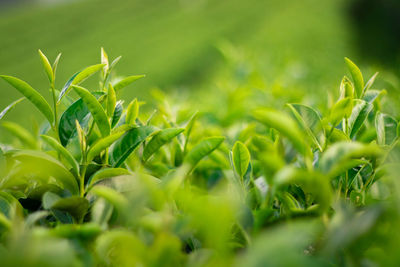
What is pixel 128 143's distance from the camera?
67 centimetres

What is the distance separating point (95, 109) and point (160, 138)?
0.15 m

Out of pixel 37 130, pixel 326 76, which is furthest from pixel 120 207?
pixel 326 76

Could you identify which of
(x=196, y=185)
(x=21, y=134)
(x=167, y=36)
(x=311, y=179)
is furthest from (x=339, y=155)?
(x=167, y=36)

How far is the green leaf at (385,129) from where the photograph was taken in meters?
0.68

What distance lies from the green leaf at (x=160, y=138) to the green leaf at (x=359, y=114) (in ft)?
1.21

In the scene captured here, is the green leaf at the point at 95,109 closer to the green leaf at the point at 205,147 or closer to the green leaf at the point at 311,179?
the green leaf at the point at 205,147

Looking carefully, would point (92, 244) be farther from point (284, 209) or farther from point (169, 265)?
point (284, 209)

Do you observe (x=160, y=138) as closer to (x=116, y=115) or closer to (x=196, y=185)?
(x=116, y=115)

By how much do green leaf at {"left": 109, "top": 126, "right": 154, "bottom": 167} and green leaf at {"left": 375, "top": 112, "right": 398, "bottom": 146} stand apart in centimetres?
49

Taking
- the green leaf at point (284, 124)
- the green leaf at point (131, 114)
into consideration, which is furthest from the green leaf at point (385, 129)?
the green leaf at point (131, 114)

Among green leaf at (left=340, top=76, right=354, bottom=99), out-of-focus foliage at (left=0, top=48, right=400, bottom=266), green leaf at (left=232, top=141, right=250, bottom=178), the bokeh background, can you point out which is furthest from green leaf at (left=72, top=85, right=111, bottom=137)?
the bokeh background

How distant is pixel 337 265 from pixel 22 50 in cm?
1244

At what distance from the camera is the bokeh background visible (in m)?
6.81

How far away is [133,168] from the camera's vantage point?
75 cm
